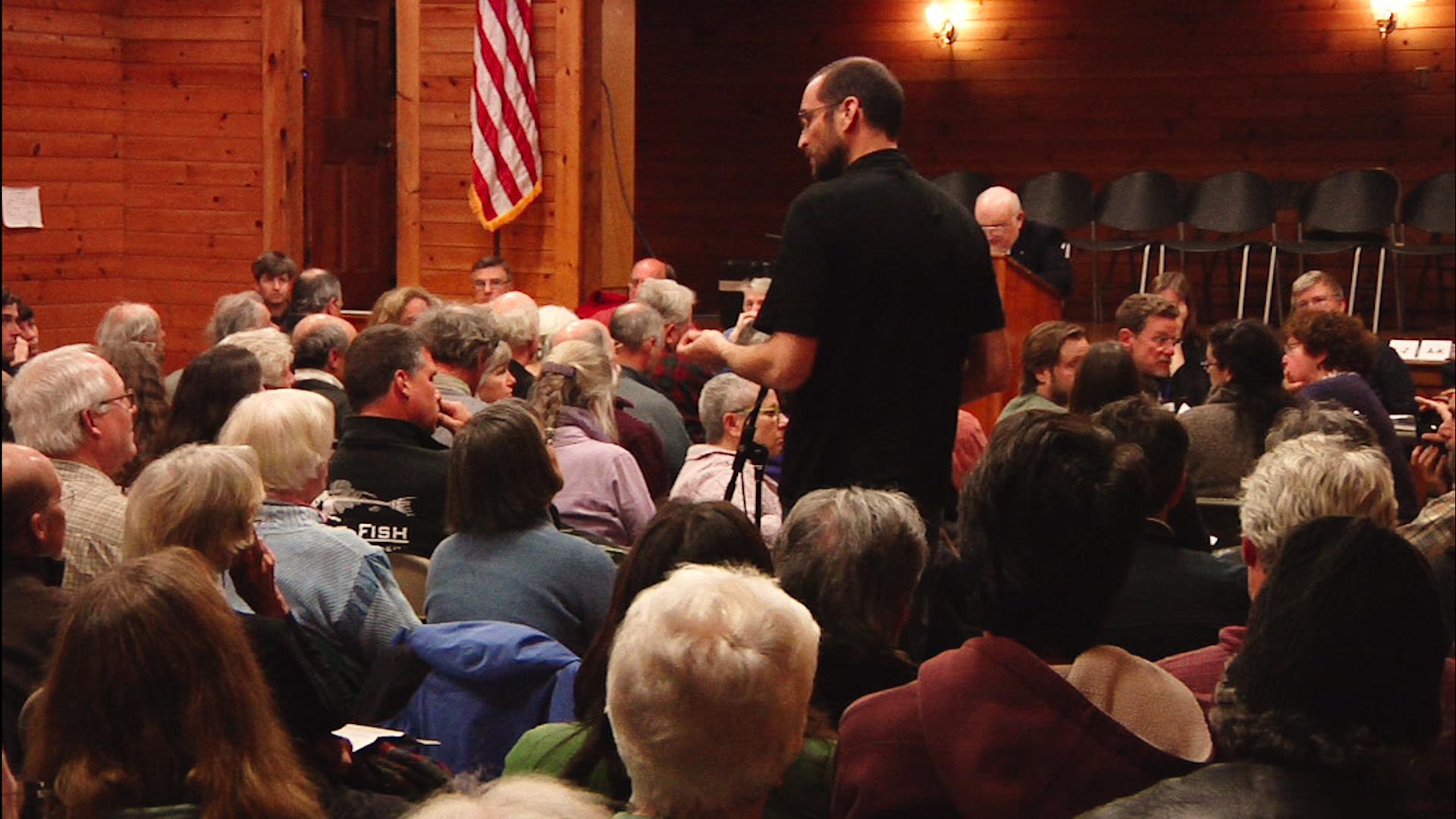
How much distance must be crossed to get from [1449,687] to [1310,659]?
545 millimetres

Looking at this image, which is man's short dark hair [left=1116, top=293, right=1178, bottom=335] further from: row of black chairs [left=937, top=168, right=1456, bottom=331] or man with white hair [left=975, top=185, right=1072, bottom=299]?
row of black chairs [left=937, top=168, right=1456, bottom=331]

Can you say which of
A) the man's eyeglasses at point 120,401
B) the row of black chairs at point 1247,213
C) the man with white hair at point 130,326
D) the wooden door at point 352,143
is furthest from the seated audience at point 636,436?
the row of black chairs at point 1247,213

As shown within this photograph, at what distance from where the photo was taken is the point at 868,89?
303 centimetres

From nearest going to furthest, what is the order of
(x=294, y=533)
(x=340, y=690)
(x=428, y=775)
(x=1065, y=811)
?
(x=1065, y=811) < (x=428, y=775) < (x=340, y=690) < (x=294, y=533)

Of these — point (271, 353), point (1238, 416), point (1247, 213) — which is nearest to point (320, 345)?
point (271, 353)

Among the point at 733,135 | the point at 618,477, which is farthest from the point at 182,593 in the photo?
the point at 733,135

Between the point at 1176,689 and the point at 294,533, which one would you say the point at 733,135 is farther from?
the point at 1176,689

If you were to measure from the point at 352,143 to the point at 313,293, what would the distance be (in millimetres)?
2757

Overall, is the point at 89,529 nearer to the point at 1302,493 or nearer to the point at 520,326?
the point at 1302,493

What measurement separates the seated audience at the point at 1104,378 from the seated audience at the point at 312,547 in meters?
2.13

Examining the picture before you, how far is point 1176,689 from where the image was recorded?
190cm

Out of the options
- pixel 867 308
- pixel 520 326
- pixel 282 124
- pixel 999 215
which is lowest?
pixel 520 326

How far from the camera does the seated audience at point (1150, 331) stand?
5914 mm

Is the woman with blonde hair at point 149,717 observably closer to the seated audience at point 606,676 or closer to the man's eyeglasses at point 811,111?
the seated audience at point 606,676
